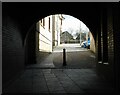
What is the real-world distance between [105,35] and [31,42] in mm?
8775

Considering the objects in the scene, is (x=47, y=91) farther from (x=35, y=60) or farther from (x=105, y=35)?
(x=35, y=60)

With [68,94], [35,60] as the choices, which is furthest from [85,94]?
[35,60]

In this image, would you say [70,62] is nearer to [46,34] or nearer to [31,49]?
[31,49]

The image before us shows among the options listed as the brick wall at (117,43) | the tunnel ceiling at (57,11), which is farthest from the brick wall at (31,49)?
the brick wall at (117,43)

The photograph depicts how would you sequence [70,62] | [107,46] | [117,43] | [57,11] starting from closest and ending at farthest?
[117,43]
[107,46]
[57,11]
[70,62]

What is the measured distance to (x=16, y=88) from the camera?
812 cm

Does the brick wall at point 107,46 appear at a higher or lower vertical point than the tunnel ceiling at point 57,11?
lower

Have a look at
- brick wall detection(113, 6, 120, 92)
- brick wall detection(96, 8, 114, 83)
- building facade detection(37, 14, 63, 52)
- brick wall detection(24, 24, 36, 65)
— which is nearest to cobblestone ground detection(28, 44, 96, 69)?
brick wall detection(24, 24, 36, 65)

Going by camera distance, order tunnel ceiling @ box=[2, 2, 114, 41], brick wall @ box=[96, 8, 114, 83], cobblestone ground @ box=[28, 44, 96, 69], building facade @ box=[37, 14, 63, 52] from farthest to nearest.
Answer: building facade @ box=[37, 14, 63, 52] → cobblestone ground @ box=[28, 44, 96, 69] → tunnel ceiling @ box=[2, 2, 114, 41] → brick wall @ box=[96, 8, 114, 83]

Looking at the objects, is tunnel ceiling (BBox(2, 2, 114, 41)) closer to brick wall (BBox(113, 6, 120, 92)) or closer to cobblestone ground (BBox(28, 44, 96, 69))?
cobblestone ground (BBox(28, 44, 96, 69))

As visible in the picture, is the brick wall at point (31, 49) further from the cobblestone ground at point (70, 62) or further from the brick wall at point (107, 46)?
the brick wall at point (107, 46)

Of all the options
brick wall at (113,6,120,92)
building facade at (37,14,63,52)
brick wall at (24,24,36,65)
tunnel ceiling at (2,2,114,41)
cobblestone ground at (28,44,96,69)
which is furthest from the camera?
building facade at (37,14,63,52)

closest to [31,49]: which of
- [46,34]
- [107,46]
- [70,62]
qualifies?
[70,62]

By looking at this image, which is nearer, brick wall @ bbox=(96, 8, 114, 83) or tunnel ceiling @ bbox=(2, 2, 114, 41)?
brick wall @ bbox=(96, 8, 114, 83)
